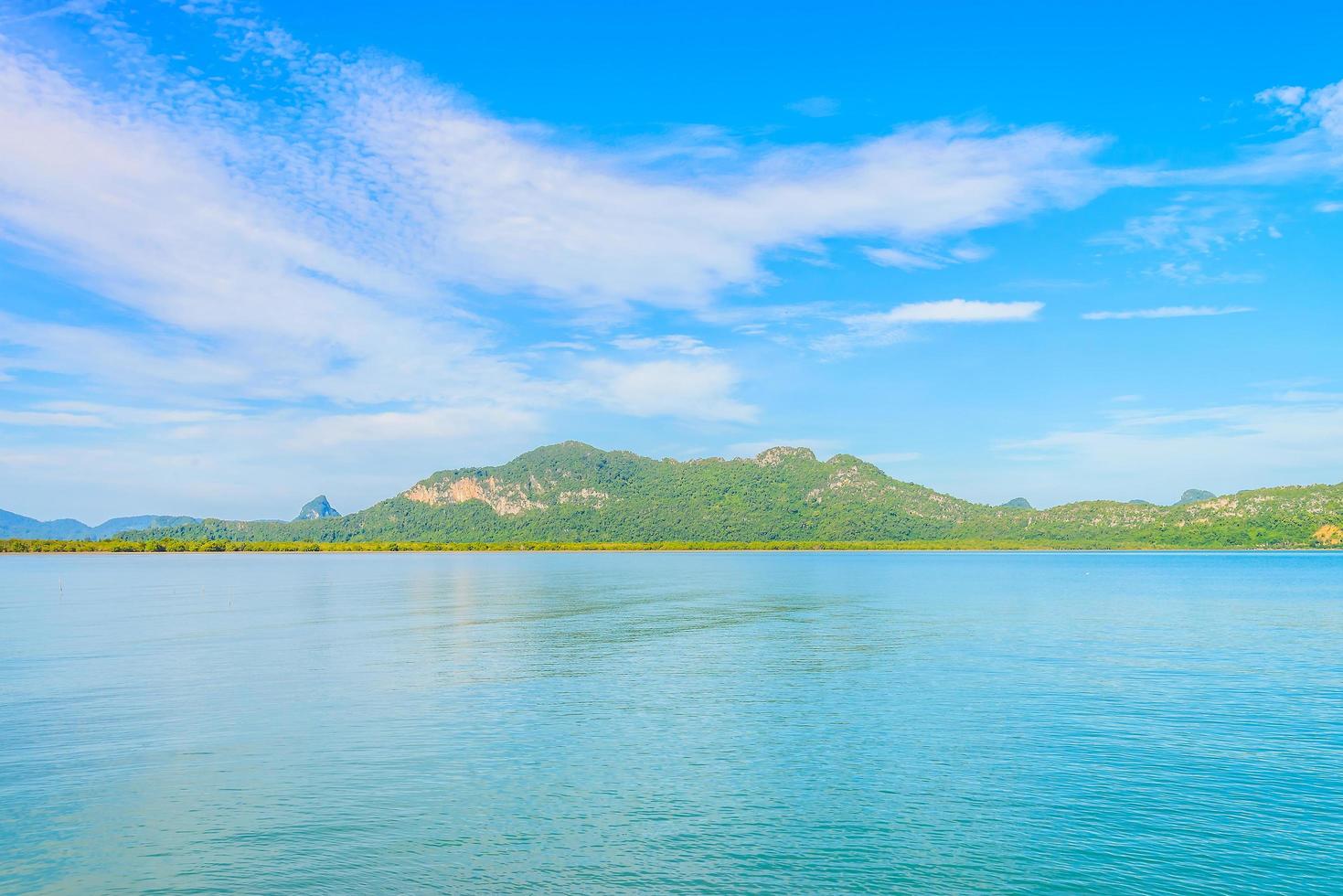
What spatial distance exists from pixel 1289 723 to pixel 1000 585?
283 feet

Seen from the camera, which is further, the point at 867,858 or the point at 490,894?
the point at 867,858

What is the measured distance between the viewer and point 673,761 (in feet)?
84.0

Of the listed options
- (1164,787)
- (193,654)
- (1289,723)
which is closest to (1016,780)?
(1164,787)

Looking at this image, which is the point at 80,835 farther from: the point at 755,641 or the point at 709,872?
the point at 755,641

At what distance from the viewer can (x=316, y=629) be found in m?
61.3

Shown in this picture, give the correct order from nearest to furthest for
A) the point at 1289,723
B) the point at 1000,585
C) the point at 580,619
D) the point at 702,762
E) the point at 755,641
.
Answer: the point at 702,762, the point at 1289,723, the point at 755,641, the point at 580,619, the point at 1000,585

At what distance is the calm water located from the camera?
707 inches

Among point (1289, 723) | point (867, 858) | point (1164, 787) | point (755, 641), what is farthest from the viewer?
point (755, 641)

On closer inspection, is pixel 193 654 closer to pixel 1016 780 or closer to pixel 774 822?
pixel 774 822

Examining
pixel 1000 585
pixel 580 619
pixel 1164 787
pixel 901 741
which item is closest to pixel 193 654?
pixel 580 619

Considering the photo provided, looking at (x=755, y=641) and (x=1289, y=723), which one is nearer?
(x=1289, y=723)

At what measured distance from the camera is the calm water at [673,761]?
1795cm

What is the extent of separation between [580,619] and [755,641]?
18.1 m

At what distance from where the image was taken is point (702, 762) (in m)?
25.3
